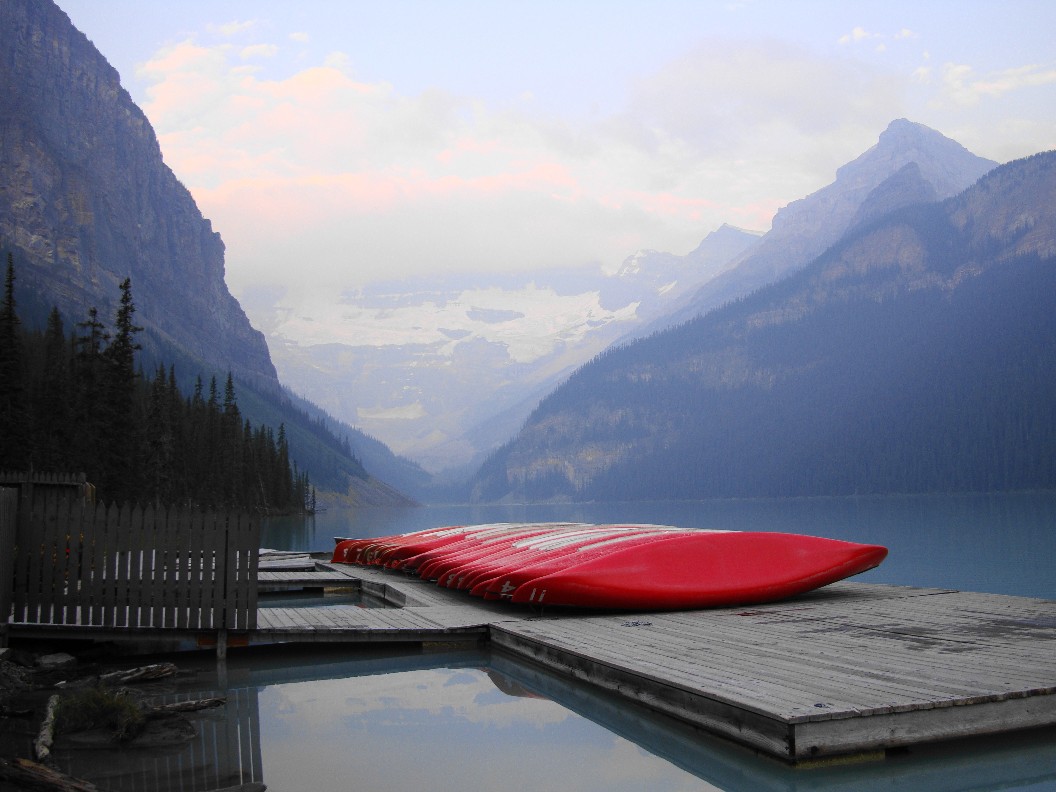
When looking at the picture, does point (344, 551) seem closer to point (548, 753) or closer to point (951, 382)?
point (548, 753)

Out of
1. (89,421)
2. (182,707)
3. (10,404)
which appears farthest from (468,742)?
(89,421)

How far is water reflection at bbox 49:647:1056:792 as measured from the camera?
6605mm

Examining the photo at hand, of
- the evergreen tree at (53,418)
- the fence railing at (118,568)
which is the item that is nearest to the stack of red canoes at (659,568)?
the fence railing at (118,568)

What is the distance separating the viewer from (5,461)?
45.0 metres

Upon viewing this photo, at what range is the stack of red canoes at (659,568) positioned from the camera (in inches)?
496

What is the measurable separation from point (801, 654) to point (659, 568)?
4200 mm

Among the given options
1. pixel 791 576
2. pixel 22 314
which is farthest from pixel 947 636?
pixel 22 314

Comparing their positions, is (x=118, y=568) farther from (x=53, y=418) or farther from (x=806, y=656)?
(x=53, y=418)

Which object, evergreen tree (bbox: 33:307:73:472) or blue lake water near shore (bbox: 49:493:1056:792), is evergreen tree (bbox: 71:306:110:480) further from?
blue lake water near shore (bbox: 49:493:1056:792)

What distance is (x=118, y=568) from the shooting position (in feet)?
34.6

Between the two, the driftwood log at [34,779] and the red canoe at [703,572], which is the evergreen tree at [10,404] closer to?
the red canoe at [703,572]

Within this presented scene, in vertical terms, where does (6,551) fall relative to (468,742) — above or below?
above

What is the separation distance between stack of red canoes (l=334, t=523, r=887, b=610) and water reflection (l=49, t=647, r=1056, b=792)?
2.43 m

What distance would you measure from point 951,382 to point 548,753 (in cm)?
20108
